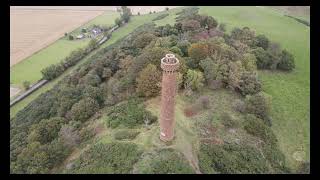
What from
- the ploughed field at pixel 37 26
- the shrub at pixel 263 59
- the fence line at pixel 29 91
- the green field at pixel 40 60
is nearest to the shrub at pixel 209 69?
the shrub at pixel 263 59

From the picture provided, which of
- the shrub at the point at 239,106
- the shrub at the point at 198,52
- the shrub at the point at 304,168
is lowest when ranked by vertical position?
the shrub at the point at 304,168

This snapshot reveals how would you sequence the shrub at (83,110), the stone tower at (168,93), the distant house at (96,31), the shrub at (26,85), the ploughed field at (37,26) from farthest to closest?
the distant house at (96,31) → the ploughed field at (37,26) → the shrub at (26,85) → the shrub at (83,110) → the stone tower at (168,93)

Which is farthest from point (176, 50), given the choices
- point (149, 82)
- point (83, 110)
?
point (83, 110)

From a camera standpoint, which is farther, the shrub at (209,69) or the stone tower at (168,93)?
the shrub at (209,69)

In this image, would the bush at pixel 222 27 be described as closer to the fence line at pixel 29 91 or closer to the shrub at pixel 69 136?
→ the fence line at pixel 29 91

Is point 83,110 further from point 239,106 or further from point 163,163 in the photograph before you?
point 239,106

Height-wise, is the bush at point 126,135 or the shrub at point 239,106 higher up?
the shrub at point 239,106

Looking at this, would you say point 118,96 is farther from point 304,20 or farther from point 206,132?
point 304,20
